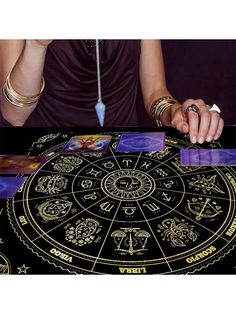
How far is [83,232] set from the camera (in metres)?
1.28

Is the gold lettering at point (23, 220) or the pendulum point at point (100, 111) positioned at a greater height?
the pendulum point at point (100, 111)

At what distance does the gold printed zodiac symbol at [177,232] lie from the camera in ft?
4.06

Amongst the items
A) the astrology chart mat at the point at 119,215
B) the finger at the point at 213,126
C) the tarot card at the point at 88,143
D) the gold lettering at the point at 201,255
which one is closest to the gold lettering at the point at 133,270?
the astrology chart mat at the point at 119,215

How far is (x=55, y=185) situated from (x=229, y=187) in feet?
1.88

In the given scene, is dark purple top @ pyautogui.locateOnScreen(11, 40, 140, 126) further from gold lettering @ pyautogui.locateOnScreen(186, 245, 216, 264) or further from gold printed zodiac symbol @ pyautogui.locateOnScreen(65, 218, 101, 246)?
gold lettering @ pyautogui.locateOnScreen(186, 245, 216, 264)

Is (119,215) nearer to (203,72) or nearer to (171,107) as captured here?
(171,107)

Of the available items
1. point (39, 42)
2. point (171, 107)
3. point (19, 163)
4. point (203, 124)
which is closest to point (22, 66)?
point (39, 42)

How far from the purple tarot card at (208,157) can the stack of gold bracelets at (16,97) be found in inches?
25.5

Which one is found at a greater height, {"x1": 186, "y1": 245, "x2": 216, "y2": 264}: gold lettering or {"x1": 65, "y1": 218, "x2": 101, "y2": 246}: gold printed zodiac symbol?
{"x1": 65, "y1": 218, "x2": 101, "y2": 246}: gold printed zodiac symbol

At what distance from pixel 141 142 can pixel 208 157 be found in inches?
10.9

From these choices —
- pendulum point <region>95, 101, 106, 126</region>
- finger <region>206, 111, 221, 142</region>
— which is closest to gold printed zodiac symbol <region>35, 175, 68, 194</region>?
pendulum point <region>95, 101, 106, 126</region>

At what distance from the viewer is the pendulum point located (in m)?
1.98

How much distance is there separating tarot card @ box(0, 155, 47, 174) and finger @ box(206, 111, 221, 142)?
64cm

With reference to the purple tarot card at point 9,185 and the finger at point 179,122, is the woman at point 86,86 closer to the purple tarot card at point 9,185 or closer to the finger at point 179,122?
the finger at point 179,122
